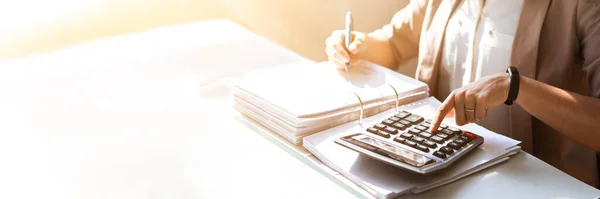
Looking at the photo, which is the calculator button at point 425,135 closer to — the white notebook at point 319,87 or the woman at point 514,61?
the woman at point 514,61

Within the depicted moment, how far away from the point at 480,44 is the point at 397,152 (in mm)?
495

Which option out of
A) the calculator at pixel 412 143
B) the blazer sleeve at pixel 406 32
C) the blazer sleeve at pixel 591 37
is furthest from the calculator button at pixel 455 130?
the blazer sleeve at pixel 406 32

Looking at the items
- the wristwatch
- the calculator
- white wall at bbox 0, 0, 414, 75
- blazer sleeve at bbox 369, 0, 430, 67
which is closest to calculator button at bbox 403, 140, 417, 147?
the calculator

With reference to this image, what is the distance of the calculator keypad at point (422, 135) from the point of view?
0.80m

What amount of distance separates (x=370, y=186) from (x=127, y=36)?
856 mm

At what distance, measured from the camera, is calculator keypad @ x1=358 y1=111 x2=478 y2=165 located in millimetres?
802

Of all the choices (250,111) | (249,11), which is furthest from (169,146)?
(249,11)

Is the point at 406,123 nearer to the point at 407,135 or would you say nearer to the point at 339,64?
the point at 407,135

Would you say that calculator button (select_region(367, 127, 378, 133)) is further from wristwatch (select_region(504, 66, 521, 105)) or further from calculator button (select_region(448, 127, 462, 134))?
wristwatch (select_region(504, 66, 521, 105))

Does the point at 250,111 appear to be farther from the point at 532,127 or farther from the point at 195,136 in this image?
the point at 532,127

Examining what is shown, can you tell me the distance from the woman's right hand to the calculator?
0.28 meters

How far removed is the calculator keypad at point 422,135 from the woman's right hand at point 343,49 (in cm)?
27

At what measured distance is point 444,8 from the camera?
127 centimetres

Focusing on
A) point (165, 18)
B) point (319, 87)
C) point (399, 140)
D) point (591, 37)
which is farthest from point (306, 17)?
point (399, 140)
